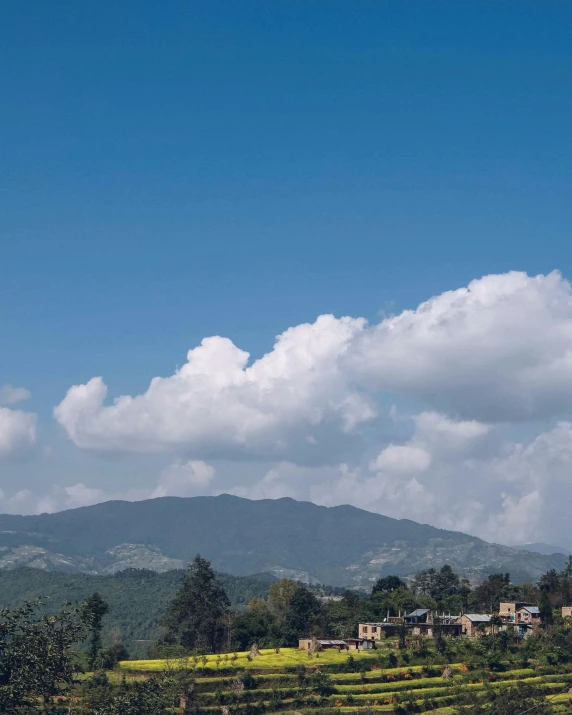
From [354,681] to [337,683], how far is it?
165 centimetres

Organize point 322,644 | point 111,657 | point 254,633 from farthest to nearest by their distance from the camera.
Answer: point 254,633, point 322,644, point 111,657

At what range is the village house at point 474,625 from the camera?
3634 inches

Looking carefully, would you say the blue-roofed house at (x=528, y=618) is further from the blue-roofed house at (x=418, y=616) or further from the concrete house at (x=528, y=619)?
the blue-roofed house at (x=418, y=616)

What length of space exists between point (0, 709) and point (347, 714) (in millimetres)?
26001

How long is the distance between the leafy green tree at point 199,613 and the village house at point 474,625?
25543mm

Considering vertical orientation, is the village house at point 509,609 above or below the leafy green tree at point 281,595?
below

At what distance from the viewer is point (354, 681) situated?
72625 mm

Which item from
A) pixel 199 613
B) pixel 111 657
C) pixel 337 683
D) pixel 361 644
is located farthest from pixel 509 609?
pixel 111 657

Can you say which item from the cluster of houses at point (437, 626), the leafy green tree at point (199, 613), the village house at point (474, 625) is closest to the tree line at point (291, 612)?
the leafy green tree at point (199, 613)

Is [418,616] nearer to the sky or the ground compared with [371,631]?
nearer to the sky

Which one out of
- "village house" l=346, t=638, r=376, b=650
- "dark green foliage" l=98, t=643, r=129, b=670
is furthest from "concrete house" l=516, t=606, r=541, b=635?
"dark green foliage" l=98, t=643, r=129, b=670

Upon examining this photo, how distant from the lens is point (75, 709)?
178 feet

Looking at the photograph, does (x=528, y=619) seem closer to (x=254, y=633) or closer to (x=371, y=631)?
(x=371, y=631)

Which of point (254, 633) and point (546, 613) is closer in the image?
point (254, 633)
